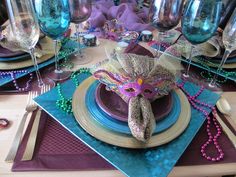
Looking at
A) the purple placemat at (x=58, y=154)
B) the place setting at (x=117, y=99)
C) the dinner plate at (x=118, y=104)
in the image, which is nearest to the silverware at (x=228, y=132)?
the place setting at (x=117, y=99)

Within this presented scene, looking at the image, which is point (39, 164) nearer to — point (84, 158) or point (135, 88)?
point (84, 158)

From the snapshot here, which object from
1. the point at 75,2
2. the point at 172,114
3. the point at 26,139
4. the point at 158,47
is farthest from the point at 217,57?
the point at 26,139

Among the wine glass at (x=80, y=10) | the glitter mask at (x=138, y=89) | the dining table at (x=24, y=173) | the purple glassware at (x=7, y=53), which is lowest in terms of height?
the dining table at (x=24, y=173)

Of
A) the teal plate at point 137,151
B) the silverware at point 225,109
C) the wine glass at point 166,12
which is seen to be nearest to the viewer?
the teal plate at point 137,151

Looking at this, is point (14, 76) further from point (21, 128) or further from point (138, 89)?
point (138, 89)

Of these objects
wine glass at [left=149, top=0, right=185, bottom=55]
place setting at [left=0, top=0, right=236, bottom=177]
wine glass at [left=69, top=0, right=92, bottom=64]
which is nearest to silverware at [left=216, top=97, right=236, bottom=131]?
place setting at [left=0, top=0, right=236, bottom=177]

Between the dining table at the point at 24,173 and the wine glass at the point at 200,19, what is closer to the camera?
the dining table at the point at 24,173

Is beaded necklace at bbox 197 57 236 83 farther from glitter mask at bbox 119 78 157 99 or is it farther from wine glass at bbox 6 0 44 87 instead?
wine glass at bbox 6 0 44 87

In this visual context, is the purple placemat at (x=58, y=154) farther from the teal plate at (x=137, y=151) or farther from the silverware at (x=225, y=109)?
the silverware at (x=225, y=109)
